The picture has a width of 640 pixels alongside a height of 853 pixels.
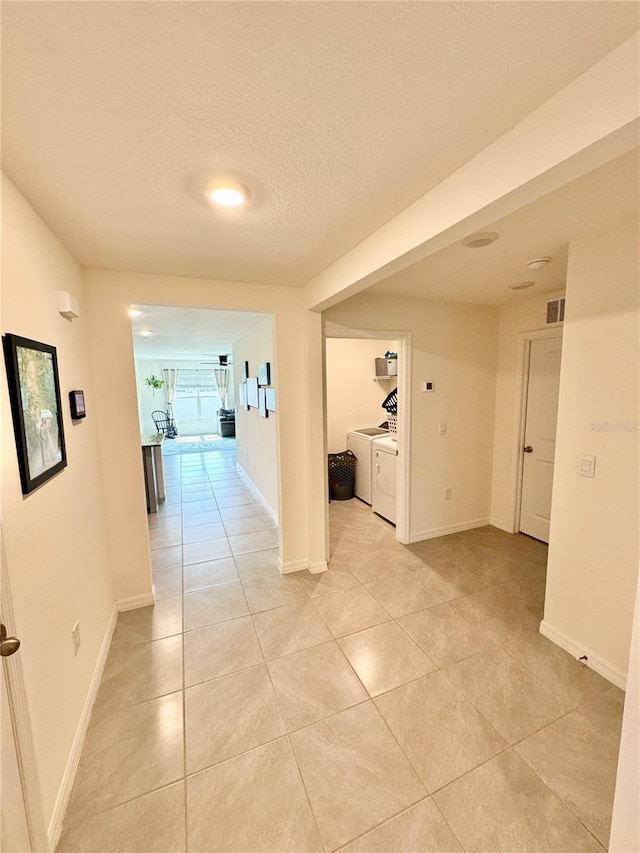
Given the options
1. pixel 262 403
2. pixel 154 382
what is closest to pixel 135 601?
pixel 262 403

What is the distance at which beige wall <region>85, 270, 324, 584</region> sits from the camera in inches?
89.4

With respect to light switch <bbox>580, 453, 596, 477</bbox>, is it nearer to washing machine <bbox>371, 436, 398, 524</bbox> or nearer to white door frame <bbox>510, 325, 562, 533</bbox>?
white door frame <bbox>510, 325, 562, 533</bbox>

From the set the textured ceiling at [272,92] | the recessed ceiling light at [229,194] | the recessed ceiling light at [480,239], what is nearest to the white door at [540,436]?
the recessed ceiling light at [480,239]

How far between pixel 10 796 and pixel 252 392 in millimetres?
4113

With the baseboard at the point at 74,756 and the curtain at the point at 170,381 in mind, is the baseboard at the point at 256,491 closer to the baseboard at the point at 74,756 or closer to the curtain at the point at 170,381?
the baseboard at the point at 74,756

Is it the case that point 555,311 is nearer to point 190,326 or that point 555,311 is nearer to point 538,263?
point 538,263

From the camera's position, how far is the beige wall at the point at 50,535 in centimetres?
113

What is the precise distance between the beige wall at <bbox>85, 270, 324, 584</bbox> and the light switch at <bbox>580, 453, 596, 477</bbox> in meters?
1.84

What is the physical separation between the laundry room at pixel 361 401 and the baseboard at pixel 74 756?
2.97m

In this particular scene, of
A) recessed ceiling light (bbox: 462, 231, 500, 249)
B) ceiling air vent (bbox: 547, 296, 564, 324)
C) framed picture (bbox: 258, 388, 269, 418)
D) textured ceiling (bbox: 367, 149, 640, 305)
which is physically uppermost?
textured ceiling (bbox: 367, 149, 640, 305)

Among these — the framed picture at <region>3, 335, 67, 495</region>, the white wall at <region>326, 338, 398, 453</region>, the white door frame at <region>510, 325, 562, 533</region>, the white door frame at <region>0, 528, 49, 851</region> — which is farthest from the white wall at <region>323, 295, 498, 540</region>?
the white door frame at <region>0, 528, 49, 851</region>

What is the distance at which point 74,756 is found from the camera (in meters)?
1.44

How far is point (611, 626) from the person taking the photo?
186cm

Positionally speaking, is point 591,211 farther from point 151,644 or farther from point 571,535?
point 151,644
